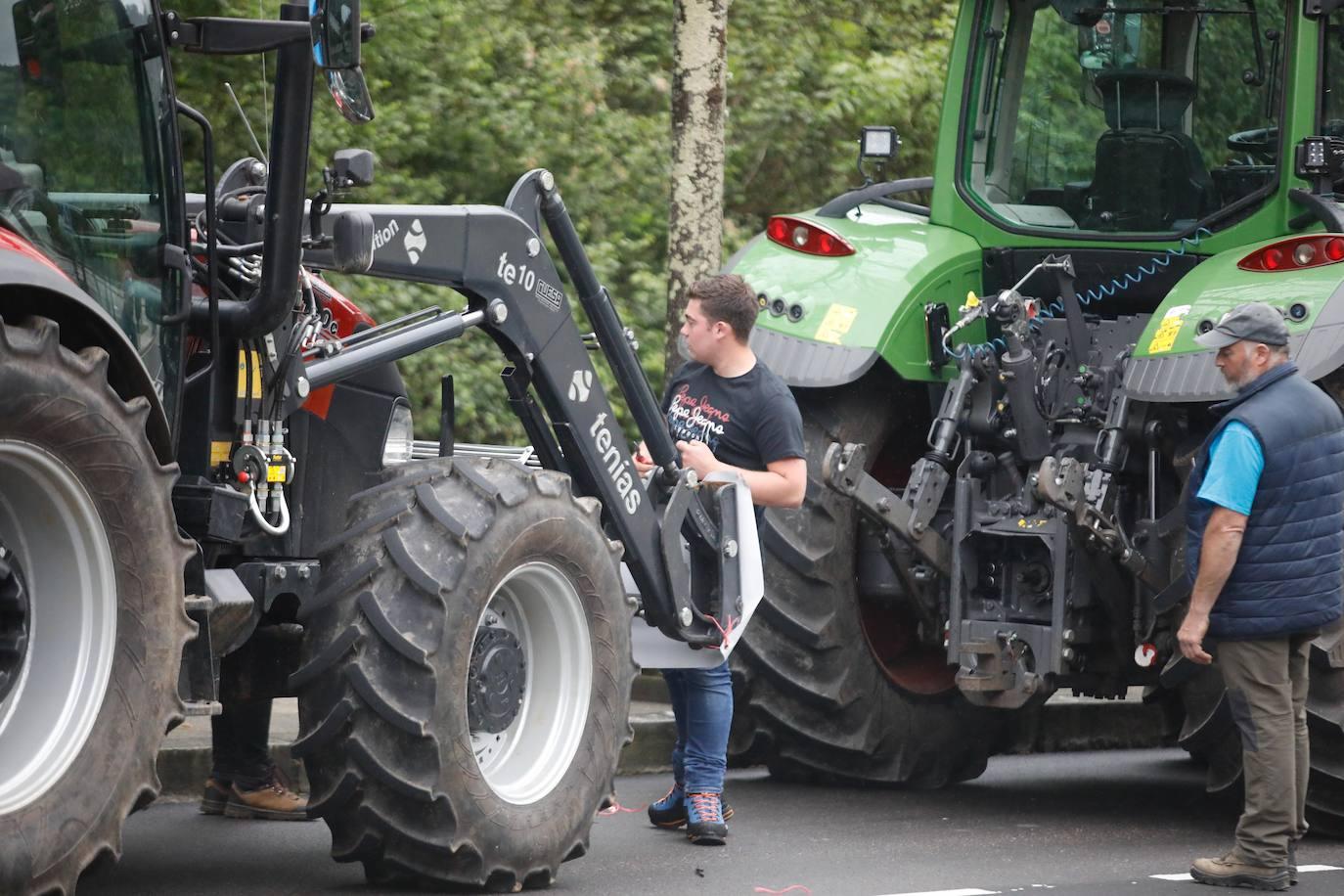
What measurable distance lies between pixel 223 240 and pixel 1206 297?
3213mm

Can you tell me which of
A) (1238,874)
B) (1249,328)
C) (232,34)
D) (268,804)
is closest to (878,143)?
(1249,328)

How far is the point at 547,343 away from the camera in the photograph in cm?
648

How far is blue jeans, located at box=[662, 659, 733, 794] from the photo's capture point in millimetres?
7016

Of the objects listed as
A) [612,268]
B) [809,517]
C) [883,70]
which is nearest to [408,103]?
[612,268]

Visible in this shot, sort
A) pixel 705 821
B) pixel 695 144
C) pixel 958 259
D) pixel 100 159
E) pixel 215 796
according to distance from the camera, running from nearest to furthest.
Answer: pixel 100 159 → pixel 705 821 → pixel 215 796 → pixel 958 259 → pixel 695 144

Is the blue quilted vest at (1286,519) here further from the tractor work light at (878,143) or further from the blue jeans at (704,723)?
the tractor work light at (878,143)

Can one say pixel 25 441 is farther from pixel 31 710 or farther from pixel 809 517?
pixel 809 517

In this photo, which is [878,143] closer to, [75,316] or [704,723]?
[704,723]

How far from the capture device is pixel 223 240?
236 inches

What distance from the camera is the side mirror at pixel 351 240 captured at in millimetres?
5680

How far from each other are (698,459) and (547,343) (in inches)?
30.2

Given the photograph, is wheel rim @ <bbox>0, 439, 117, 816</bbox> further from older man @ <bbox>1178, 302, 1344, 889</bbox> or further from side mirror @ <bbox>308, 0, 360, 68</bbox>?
older man @ <bbox>1178, 302, 1344, 889</bbox>

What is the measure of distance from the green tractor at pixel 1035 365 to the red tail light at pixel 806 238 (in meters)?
0.01

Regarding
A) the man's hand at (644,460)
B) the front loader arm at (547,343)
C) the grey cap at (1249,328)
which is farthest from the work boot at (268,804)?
the grey cap at (1249,328)
